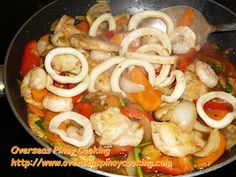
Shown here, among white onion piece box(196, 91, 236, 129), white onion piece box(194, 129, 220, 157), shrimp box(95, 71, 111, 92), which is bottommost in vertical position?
white onion piece box(194, 129, 220, 157)

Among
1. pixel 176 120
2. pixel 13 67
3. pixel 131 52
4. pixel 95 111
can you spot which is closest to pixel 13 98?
pixel 13 67

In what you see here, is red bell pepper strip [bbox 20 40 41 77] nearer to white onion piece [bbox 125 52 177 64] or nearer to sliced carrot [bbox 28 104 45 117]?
sliced carrot [bbox 28 104 45 117]

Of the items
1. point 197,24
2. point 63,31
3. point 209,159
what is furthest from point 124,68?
point 197,24

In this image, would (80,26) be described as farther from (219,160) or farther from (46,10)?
(219,160)

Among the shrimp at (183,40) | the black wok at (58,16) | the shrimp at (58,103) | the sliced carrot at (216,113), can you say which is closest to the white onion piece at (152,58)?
the shrimp at (183,40)

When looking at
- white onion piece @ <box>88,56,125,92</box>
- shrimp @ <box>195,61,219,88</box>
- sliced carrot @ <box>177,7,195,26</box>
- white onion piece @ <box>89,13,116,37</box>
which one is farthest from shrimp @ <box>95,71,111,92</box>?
sliced carrot @ <box>177,7,195,26</box>

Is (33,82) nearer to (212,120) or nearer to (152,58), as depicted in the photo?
(152,58)

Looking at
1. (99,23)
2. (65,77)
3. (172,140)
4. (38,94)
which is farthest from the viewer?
(99,23)
